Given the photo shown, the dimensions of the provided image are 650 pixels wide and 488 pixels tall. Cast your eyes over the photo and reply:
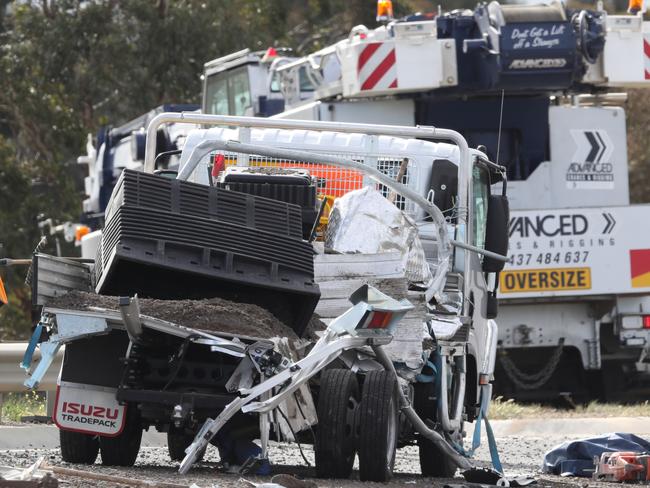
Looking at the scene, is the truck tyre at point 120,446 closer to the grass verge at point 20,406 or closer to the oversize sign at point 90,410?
the oversize sign at point 90,410

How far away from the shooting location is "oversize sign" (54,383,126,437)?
7.61 metres

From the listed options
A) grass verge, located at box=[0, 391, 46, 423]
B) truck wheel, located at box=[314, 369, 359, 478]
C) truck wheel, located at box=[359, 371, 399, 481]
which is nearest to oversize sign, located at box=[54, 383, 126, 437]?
truck wheel, located at box=[314, 369, 359, 478]

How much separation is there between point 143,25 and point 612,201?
1435cm

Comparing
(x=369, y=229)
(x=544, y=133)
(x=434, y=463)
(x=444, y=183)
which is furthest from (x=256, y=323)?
(x=544, y=133)

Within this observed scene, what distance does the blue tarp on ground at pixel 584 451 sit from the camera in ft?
31.6

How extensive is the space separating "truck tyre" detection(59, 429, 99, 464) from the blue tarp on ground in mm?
3045

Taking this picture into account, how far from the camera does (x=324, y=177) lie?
9266 millimetres

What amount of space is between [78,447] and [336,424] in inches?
62.6

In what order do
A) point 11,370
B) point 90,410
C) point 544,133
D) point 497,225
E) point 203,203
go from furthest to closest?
point 544,133, point 11,370, point 497,225, point 90,410, point 203,203

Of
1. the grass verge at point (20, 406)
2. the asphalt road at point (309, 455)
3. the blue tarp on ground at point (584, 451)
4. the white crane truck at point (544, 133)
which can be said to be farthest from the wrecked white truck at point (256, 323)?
the white crane truck at point (544, 133)

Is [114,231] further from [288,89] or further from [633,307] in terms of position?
[288,89]

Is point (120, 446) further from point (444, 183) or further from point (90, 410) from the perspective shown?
point (444, 183)

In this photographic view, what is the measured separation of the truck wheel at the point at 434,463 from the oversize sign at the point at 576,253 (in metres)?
5.17

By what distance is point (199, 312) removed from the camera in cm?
717
